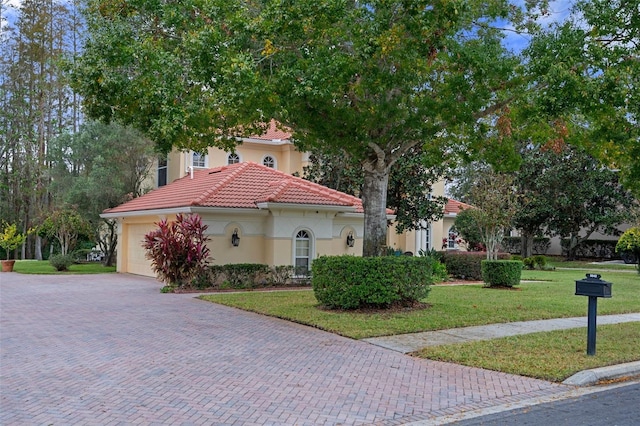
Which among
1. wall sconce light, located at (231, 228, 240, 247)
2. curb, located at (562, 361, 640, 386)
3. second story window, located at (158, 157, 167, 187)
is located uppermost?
second story window, located at (158, 157, 167, 187)

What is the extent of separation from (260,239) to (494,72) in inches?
461

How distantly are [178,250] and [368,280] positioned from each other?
769cm

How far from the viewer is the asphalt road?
5.84 meters

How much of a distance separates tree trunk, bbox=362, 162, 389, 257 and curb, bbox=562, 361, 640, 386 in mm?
6351

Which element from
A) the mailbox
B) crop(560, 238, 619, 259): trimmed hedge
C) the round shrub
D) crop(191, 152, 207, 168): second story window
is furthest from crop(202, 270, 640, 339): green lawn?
crop(560, 238, 619, 259): trimmed hedge

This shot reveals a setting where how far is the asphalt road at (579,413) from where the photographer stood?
19.2 feet

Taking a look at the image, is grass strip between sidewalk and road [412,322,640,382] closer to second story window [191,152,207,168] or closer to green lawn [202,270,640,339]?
green lawn [202,270,640,339]

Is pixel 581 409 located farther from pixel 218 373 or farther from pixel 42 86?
pixel 42 86

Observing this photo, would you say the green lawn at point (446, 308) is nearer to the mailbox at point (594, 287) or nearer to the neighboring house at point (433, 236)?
the mailbox at point (594, 287)

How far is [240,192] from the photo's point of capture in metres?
20.9

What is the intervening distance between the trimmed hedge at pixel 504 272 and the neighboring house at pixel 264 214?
18.2 feet

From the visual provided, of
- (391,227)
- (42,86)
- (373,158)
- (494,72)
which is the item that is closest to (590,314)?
(494,72)

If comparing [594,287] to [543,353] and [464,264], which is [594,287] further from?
[464,264]

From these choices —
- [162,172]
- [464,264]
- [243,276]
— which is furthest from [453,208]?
[243,276]
